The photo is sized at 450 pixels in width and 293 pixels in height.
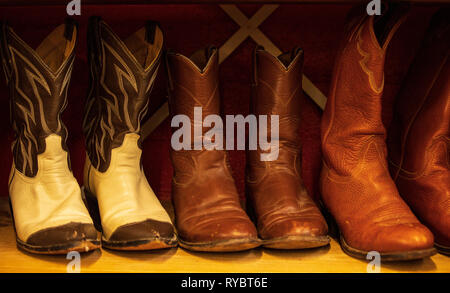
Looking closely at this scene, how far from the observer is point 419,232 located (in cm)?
83

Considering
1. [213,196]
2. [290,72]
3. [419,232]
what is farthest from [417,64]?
[213,196]

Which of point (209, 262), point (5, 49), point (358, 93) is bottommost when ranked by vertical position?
point (209, 262)

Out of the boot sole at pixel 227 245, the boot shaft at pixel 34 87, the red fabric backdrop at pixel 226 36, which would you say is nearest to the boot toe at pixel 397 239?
the boot sole at pixel 227 245

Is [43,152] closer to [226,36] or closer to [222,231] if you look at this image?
[222,231]

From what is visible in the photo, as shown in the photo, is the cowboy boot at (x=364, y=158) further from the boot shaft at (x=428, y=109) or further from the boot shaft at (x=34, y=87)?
the boot shaft at (x=34, y=87)

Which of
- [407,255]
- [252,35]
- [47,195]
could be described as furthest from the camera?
[252,35]

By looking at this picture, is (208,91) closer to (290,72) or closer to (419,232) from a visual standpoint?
(290,72)

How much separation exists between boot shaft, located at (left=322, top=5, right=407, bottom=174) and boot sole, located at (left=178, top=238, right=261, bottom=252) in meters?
0.29

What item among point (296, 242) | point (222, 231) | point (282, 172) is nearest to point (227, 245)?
point (222, 231)

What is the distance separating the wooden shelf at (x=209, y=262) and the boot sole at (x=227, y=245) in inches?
0.9

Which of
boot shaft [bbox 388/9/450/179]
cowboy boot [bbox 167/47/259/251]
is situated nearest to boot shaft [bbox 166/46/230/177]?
cowboy boot [bbox 167/47/259/251]

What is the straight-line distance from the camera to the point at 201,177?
991mm

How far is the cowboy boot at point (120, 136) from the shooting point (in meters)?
0.89

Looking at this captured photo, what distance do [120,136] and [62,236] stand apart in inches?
10.6
